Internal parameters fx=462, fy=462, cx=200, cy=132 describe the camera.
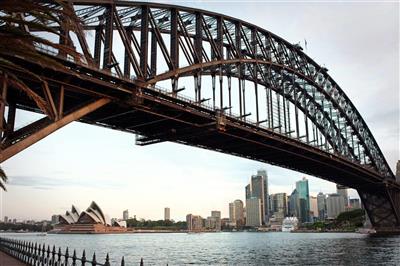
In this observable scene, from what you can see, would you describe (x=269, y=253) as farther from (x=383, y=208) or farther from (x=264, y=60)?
(x=383, y=208)

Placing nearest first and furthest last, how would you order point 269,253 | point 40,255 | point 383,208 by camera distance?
point 40,255 → point 269,253 → point 383,208

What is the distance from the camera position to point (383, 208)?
365 feet

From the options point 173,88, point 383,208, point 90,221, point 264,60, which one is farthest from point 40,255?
point 90,221

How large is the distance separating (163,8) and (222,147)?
66.7ft

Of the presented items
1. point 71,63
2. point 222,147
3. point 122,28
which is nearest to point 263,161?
point 222,147

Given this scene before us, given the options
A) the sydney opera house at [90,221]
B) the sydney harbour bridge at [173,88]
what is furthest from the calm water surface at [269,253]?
the sydney opera house at [90,221]

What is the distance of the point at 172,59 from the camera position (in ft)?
137

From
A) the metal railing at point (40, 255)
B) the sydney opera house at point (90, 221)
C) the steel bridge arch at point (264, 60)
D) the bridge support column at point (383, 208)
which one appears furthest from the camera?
the sydney opera house at point (90, 221)

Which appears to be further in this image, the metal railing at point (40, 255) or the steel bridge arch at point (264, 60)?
the steel bridge arch at point (264, 60)

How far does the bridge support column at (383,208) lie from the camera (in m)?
Answer: 104

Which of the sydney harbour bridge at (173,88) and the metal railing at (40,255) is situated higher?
the sydney harbour bridge at (173,88)

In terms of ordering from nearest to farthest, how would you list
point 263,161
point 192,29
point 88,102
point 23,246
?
point 23,246
point 88,102
point 192,29
point 263,161

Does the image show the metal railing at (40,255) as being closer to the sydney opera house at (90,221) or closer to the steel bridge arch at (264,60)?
the steel bridge arch at (264,60)

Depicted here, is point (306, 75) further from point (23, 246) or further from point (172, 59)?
point (23, 246)
